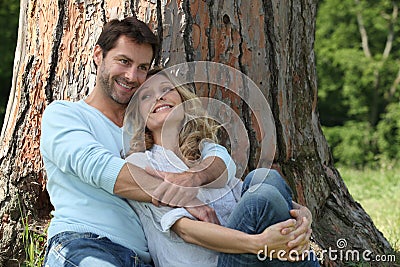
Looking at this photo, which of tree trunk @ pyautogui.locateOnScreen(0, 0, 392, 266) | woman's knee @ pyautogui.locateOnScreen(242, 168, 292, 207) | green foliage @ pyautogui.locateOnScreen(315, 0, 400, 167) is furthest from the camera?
green foliage @ pyautogui.locateOnScreen(315, 0, 400, 167)

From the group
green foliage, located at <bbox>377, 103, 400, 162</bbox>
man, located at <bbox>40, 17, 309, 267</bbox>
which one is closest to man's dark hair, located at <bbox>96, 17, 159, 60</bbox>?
man, located at <bbox>40, 17, 309, 267</bbox>

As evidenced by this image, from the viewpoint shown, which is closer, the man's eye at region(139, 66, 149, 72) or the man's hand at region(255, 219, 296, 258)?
the man's hand at region(255, 219, 296, 258)

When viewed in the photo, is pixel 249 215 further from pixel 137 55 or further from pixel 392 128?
pixel 392 128

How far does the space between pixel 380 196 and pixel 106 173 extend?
5.22 meters

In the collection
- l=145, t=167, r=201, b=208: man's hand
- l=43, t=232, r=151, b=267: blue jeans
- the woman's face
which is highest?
the woman's face

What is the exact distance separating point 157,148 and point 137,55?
0.44 meters

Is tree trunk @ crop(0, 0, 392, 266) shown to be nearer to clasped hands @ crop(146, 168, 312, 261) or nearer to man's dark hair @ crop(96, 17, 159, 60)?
man's dark hair @ crop(96, 17, 159, 60)

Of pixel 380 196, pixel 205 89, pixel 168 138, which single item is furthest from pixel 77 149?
pixel 380 196

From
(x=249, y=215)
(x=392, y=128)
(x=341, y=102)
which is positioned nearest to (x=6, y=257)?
(x=249, y=215)

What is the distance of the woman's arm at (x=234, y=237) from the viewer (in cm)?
278

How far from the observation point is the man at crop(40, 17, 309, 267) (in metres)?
2.92

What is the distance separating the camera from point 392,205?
22.9ft

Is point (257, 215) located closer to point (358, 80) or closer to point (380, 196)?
point (380, 196)

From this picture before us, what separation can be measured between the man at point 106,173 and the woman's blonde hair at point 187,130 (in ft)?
0.20
